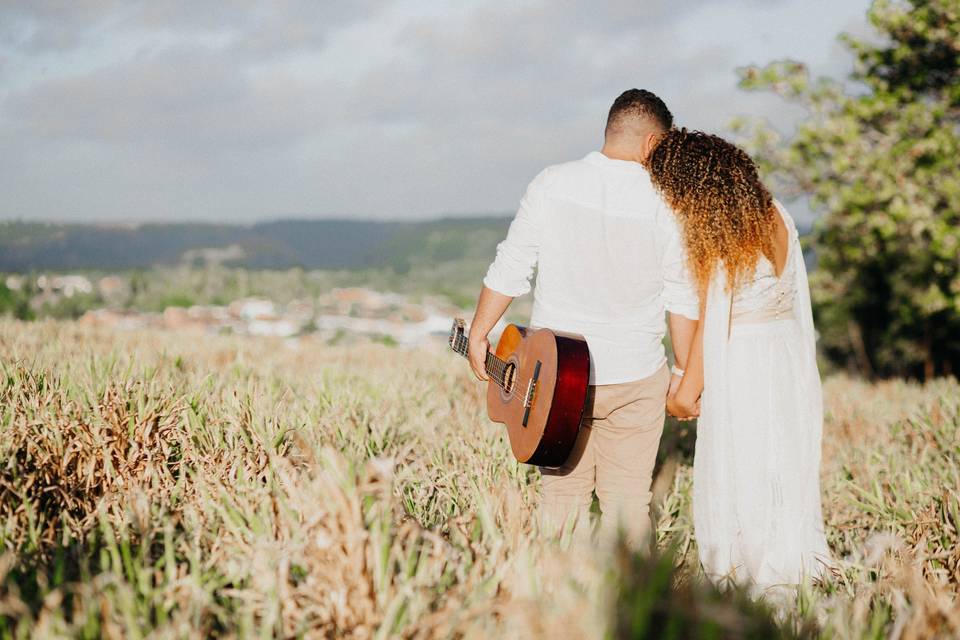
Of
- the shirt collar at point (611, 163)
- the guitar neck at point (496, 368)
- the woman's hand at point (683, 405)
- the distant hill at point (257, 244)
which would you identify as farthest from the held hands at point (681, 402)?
the distant hill at point (257, 244)

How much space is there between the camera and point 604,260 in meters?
2.82

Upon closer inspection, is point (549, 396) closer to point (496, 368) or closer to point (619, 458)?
point (619, 458)

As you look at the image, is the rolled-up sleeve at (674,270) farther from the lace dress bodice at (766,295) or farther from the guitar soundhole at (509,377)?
the guitar soundhole at (509,377)

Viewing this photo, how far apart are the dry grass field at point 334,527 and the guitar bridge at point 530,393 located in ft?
1.02

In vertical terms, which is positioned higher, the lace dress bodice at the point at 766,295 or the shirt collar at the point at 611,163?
the shirt collar at the point at 611,163

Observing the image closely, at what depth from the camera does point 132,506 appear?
7.16 feet

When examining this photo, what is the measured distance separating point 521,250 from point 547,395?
0.64 m

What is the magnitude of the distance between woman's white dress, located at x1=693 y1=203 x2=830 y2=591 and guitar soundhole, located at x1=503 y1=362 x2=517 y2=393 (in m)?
0.85

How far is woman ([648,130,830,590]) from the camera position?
2865 mm

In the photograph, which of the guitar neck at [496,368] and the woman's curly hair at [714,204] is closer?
the woman's curly hair at [714,204]

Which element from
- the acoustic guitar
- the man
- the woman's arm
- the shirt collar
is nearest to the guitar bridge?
the acoustic guitar

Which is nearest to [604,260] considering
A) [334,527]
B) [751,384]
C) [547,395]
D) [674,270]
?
[674,270]

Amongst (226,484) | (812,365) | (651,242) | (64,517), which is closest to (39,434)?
(64,517)

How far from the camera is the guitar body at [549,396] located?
8.98 ft
